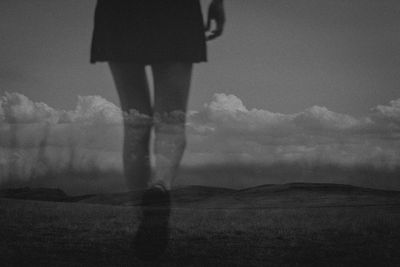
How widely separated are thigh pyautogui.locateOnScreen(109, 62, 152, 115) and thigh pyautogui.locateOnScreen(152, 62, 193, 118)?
160mm

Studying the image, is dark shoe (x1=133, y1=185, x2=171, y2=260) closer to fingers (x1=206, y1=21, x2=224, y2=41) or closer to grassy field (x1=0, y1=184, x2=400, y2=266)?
grassy field (x1=0, y1=184, x2=400, y2=266)

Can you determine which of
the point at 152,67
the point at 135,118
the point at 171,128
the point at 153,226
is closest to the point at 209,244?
the point at 153,226

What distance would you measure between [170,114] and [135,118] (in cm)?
30

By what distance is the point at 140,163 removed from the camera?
354 centimetres

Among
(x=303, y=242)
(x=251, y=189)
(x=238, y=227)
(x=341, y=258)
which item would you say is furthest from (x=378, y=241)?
(x=251, y=189)

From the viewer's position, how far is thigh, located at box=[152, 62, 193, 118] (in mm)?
3463

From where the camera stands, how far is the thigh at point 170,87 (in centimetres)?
346

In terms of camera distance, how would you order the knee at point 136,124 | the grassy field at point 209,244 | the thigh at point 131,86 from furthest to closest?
the thigh at point 131,86 → the knee at point 136,124 → the grassy field at point 209,244

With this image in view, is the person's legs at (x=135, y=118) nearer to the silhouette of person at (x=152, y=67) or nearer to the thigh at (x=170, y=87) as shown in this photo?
the silhouette of person at (x=152, y=67)

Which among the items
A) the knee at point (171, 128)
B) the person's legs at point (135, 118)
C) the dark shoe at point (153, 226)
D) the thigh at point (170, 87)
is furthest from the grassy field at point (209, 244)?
the thigh at point (170, 87)

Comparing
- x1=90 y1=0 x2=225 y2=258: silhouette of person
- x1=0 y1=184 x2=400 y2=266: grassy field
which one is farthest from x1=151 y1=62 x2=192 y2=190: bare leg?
x1=0 y1=184 x2=400 y2=266: grassy field

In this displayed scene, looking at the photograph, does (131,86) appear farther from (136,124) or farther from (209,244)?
(209,244)

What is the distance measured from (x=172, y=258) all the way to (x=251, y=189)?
183 feet

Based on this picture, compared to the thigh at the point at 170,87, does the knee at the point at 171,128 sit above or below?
below
